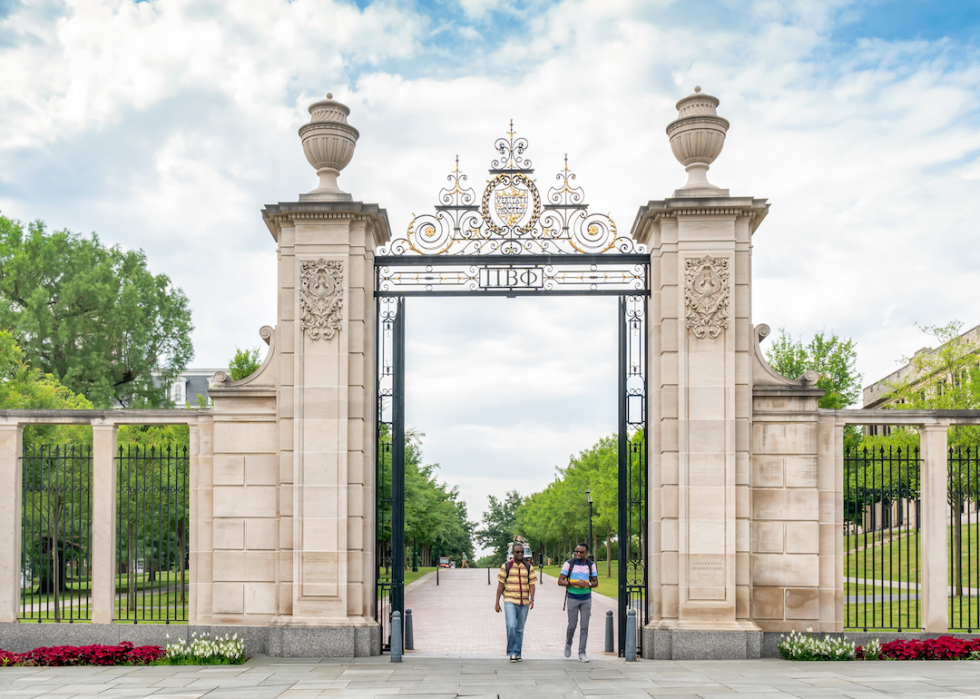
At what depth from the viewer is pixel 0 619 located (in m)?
13.4

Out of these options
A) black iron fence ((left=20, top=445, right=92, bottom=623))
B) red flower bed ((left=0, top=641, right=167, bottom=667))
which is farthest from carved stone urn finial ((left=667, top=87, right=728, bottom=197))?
red flower bed ((left=0, top=641, right=167, bottom=667))

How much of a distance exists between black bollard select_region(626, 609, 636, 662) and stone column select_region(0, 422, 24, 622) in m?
9.04

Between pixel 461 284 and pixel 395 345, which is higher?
pixel 461 284

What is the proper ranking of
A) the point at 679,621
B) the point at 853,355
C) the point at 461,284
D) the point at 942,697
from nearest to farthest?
the point at 942,697 < the point at 679,621 < the point at 461,284 < the point at 853,355

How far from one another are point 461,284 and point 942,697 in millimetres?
8214

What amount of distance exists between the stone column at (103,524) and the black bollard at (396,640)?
4137 mm

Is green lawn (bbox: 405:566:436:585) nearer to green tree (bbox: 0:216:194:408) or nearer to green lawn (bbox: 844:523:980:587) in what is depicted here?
green tree (bbox: 0:216:194:408)

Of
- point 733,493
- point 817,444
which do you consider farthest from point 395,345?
point 817,444

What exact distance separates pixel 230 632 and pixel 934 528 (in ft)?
33.6

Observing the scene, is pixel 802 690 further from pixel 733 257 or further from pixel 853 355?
pixel 853 355

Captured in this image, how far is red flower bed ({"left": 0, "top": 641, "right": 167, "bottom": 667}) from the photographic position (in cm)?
1242

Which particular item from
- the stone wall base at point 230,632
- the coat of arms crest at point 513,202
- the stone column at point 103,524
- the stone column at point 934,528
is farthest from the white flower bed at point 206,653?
the stone column at point 934,528

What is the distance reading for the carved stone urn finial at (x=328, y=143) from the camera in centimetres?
1356

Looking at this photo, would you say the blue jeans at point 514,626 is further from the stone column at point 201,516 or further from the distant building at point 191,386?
the distant building at point 191,386
